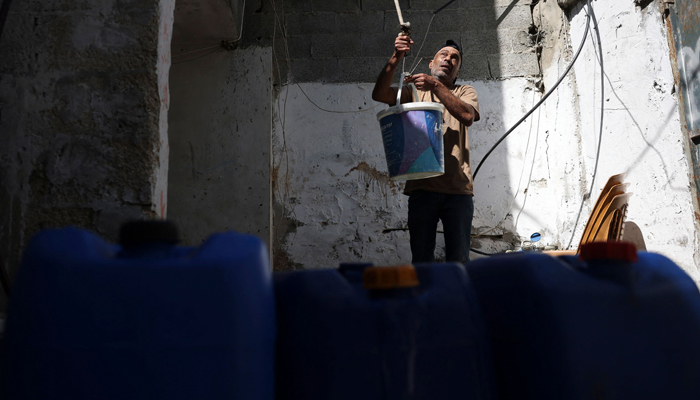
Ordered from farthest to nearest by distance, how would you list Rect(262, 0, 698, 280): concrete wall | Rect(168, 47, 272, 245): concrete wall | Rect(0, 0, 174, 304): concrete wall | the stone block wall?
the stone block wall, Rect(262, 0, 698, 280): concrete wall, Rect(168, 47, 272, 245): concrete wall, Rect(0, 0, 174, 304): concrete wall

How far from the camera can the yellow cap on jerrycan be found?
81cm

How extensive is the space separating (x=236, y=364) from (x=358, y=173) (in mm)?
3217

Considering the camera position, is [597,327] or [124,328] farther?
[597,327]

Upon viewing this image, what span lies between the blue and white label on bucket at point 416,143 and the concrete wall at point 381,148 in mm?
1622

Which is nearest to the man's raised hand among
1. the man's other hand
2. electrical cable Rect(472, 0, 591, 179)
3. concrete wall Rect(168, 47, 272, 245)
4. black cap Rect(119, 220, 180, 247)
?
the man's other hand

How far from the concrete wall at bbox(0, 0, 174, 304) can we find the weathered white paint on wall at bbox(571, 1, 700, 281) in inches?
101

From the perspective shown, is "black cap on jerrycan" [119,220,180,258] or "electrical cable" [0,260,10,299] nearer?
"black cap on jerrycan" [119,220,180,258]

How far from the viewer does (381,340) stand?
797 millimetres

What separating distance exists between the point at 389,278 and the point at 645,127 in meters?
2.77

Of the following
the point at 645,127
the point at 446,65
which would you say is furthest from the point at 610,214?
the point at 446,65

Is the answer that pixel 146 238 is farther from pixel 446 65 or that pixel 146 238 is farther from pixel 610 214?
pixel 610 214

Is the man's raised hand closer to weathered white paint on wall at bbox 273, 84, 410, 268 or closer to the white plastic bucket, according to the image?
the white plastic bucket

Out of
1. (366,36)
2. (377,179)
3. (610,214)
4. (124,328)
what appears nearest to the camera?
(124,328)

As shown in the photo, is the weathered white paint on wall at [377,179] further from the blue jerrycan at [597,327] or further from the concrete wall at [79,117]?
the blue jerrycan at [597,327]
